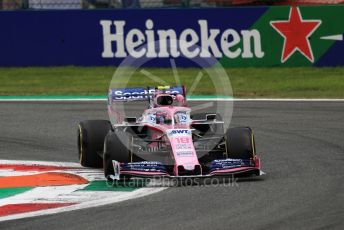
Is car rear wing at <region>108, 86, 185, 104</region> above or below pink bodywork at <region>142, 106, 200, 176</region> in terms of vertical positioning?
above

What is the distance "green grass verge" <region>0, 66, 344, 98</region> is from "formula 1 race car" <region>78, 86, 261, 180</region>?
7.28 meters

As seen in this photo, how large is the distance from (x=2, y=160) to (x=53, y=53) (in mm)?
9801

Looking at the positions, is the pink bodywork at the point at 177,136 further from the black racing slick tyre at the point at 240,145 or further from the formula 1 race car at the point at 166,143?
the black racing slick tyre at the point at 240,145

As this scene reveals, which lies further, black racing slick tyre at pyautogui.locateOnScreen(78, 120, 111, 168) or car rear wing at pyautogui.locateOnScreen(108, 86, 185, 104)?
car rear wing at pyautogui.locateOnScreen(108, 86, 185, 104)

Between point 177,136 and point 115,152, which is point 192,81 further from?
point 115,152

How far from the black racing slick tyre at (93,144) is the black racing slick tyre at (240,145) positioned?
5.28ft

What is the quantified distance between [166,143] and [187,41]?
10.5m

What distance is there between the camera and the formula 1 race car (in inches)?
383

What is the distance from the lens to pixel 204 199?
8.92m

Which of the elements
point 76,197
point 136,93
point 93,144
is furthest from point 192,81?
point 76,197

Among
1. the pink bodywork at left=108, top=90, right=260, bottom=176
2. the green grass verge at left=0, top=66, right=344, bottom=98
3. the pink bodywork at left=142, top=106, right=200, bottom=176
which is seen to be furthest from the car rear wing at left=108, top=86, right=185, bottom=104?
the green grass verge at left=0, top=66, right=344, bottom=98

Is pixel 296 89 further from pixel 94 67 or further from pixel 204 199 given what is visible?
pixel 204 199

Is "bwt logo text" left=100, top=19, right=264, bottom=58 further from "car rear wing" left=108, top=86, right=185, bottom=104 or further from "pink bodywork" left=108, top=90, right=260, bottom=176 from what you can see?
"pink bodywork" left=108, top=90, right=260, bottom=176

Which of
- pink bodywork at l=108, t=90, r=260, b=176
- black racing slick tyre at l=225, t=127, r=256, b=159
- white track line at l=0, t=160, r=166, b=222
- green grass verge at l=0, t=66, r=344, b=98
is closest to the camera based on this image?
white track line at l=0, t=160, r=166, b=222
